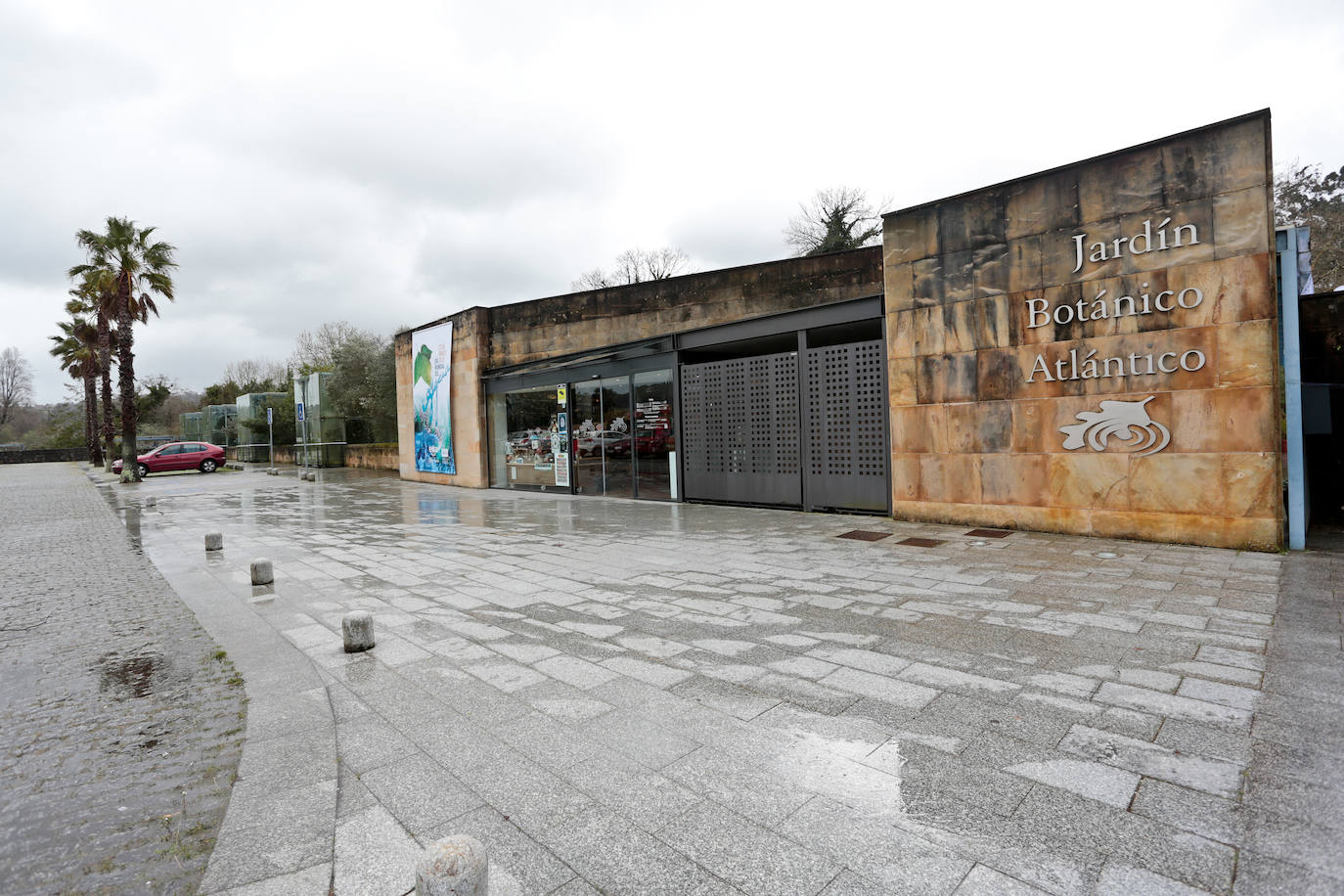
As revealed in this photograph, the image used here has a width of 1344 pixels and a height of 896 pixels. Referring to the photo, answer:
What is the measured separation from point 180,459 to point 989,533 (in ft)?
111

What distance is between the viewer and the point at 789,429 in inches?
444

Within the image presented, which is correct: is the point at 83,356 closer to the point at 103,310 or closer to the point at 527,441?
the point at 103,310

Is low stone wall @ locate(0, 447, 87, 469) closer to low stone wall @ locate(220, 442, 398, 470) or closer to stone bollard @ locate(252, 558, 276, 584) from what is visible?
low stone wall @ locate(220, 442, 398, 470)

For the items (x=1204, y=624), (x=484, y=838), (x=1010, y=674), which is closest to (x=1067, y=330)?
(x=1204, y=624)

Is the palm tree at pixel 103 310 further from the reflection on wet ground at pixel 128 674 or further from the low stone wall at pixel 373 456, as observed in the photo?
the reflection on wet ground at pixel 128 674

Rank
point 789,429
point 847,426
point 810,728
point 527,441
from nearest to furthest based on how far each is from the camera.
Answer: point 810,728 < point 847,426 < point 789,429 < point 527,441

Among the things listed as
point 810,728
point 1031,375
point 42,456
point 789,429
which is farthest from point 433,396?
point 42,456

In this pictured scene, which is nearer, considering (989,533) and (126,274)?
(989,533)

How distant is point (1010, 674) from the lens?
391cm

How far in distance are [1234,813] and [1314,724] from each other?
1.14 metres

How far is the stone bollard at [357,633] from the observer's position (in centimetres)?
475

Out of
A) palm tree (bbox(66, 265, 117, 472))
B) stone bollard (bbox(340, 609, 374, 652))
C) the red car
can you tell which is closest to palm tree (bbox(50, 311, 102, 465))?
palm tree (bbox(66, 265, 117, 472))

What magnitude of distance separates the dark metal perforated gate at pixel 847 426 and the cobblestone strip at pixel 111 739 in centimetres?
830

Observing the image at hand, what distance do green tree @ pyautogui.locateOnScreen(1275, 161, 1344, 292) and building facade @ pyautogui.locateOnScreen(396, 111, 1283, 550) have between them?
1849 centimetres
